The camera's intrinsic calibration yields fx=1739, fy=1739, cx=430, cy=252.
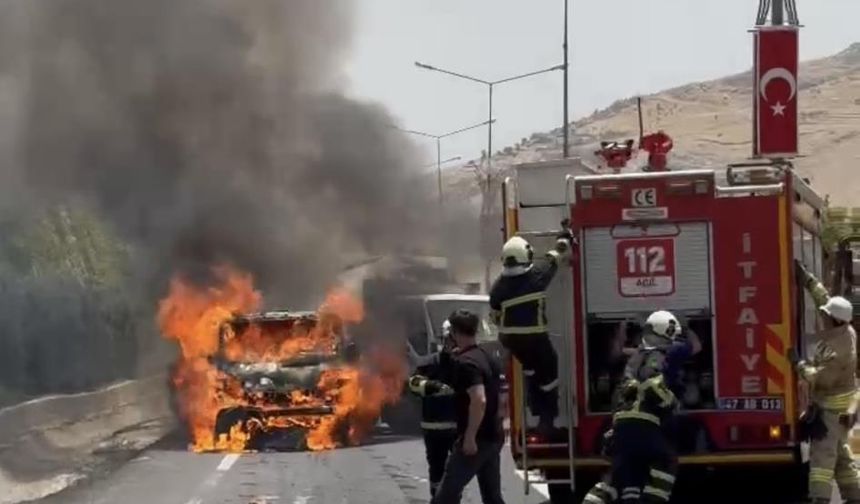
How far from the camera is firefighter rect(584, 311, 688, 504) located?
10188mm

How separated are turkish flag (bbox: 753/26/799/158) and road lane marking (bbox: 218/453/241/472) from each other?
8.88m

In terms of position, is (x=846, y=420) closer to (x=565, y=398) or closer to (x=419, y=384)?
(x=565, y=398)

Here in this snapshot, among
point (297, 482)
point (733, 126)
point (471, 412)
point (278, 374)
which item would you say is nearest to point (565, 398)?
point (471, 412)

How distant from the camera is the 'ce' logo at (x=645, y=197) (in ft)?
42.2

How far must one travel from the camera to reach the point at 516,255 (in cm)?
1159

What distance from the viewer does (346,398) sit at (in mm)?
21625

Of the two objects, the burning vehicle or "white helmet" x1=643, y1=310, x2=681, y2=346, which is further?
the burning vehicle

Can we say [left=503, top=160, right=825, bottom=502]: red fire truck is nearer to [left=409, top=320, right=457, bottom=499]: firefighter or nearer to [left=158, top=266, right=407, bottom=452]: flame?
[left=409, top=320, right=457, bottom=499]: firefighter

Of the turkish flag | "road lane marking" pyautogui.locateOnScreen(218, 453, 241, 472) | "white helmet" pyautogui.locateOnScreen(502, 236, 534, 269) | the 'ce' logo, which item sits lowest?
"road lane marking" pyautogui.locateOnScreen(218, 453, 241, 472)

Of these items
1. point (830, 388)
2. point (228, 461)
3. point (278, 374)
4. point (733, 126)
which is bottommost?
point (228, 461)

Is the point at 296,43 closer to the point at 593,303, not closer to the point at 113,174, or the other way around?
the point at 113,174

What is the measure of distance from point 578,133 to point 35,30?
110 m

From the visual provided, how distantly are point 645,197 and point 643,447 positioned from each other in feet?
10.2

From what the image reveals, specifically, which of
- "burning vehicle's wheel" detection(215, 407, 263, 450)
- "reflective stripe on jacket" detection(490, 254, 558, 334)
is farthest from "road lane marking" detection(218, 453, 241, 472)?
"reflective stripe on jacket" detection(490, 254, 558, 334)
